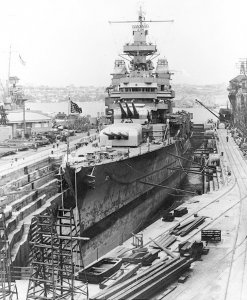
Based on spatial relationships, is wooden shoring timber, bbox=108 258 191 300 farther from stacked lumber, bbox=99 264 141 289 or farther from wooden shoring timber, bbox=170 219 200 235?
wooden shoring timber, bbox=170 219 200 235

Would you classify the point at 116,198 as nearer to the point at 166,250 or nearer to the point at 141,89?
the point at 166,250

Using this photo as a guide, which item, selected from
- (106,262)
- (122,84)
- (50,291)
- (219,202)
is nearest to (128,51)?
(122,84)

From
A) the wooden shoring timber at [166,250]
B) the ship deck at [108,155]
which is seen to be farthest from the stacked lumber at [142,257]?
the ship deck at [108,155]

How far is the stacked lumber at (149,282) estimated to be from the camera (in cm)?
1042

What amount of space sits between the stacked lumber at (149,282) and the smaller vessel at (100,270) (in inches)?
45.7

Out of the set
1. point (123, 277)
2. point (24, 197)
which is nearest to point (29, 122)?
point (24, 197)

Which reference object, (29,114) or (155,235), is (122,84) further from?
(29,114)

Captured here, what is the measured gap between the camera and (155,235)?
17203 millimetres

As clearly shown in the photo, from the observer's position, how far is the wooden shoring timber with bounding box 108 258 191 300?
33.9ft

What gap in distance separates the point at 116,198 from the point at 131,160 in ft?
6.21

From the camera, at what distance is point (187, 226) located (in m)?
17.7

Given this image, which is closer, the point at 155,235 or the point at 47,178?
the point at 155,235

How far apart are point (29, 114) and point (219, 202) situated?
37762 millimetres

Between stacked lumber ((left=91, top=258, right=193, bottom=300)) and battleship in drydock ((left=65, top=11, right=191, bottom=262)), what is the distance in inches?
222
